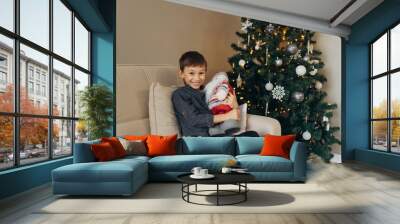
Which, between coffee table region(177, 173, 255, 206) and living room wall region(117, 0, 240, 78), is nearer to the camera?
coffee table region(177, 173, 255, 206)

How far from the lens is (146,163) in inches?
213

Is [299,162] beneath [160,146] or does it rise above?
beneath

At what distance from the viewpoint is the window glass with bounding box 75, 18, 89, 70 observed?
715 cm

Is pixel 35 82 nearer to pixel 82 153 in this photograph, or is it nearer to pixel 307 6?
pixel 82 153

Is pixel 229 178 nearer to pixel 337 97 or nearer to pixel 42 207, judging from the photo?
pixel 42 207

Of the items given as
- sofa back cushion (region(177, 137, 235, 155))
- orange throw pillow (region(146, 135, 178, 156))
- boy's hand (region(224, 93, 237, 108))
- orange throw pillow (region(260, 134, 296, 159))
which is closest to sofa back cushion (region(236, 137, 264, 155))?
sofa back cushion (region(177, 137, 235, 155))

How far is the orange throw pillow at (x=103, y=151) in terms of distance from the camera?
16.8 feet

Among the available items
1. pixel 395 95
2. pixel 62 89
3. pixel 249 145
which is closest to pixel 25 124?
pixel 62 89

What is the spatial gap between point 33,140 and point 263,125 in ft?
12.5

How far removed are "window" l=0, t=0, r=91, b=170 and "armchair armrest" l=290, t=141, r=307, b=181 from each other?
3492 mm

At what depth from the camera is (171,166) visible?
18.0 ft

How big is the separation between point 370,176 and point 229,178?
3081mm

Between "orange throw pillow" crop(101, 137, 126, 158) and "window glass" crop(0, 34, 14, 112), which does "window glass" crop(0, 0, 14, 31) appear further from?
"orange throw pillow" crop(101, 137, 126, 158)

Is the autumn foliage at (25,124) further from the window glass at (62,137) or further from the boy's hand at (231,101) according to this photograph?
the boy's hand at (231,101)
